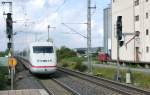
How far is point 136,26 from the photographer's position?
71.8 metres

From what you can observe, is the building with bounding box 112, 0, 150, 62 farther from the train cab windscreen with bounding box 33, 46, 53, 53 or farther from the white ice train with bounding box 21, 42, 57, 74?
the white ice train with bounding box 21, 42, 57, 74

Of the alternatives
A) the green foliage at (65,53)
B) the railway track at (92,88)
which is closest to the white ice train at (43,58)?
the railway track at (92,88)

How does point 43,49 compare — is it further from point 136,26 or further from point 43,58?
point 136,26

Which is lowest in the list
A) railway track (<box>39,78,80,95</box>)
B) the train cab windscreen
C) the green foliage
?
railway track (<box>39,78,80,95</box>)

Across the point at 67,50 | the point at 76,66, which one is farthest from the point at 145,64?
the point at 67,50

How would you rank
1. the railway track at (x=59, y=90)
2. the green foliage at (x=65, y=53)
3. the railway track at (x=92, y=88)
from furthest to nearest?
the green foliage at (x=65, y=53) < the railway track at (x=59, y=90) < the railway track at (x=92, y=88)

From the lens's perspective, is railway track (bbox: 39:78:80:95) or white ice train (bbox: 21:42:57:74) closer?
railway track (bbox: 39:78:80:95)

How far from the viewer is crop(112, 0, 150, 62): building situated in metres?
67.2

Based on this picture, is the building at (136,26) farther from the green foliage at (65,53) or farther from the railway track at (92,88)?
the railway track at (92,88)

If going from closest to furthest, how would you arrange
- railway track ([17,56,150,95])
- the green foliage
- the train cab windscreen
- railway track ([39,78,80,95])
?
railway track ([17,56,150,95]), railway track ([39,78,80,95]), the train cab windscreen, the green foliage

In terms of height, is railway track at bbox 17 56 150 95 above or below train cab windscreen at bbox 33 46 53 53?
below

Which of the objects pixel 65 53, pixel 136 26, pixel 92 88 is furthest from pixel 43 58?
pixel 65 53

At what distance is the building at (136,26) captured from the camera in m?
67.2

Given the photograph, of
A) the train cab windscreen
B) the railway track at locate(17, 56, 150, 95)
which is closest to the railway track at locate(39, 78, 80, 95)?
the railway track at locate(17, 56, 150, 95)
